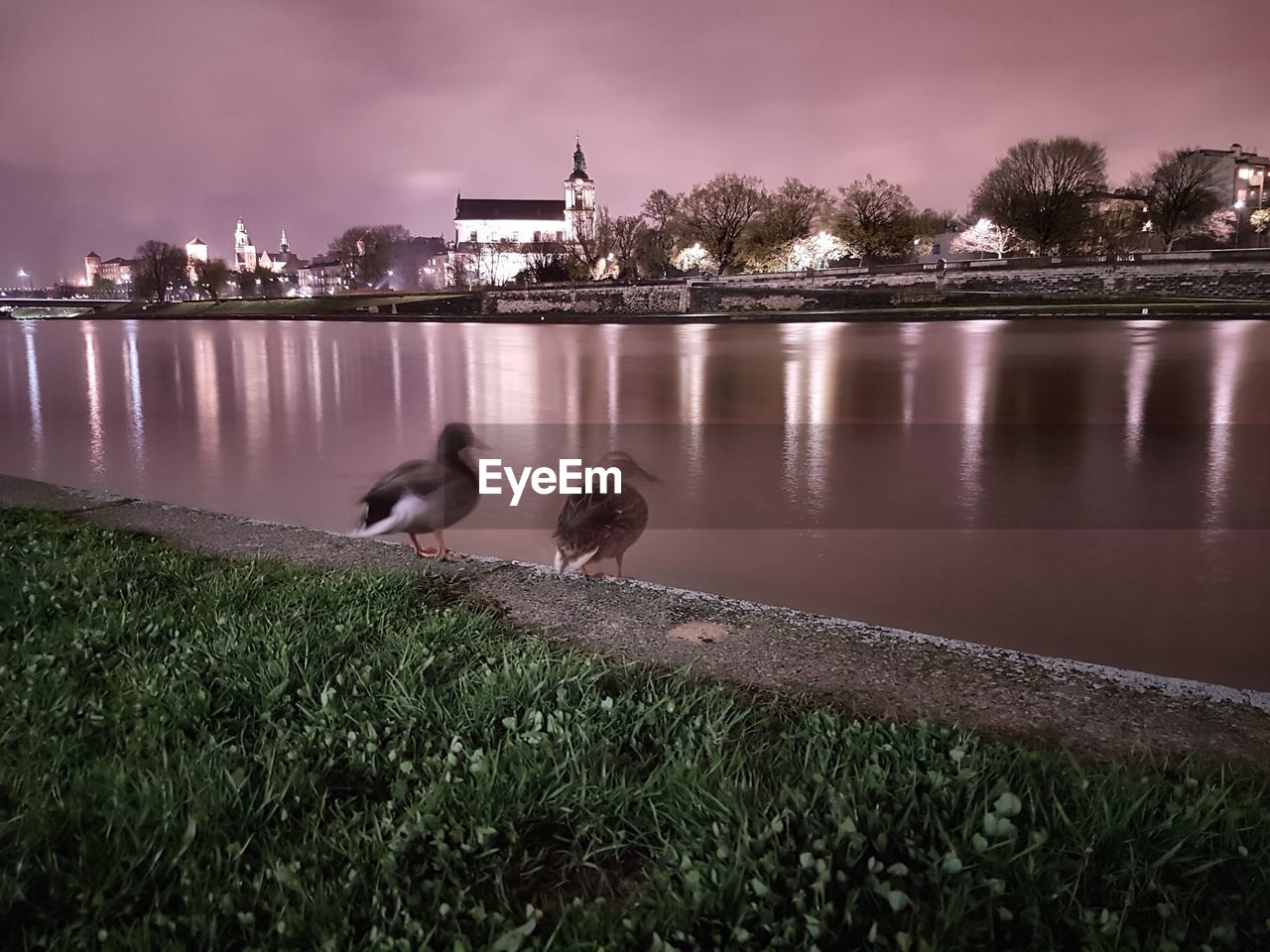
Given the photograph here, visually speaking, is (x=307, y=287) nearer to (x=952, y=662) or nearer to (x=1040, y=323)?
(x=1040, y=323)

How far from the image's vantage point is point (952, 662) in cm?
409

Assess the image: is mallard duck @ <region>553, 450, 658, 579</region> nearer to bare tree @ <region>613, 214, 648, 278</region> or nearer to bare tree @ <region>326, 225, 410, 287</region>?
bare tree @ <region>613, 214, 648, 278</region>

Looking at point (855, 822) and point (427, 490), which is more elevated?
point (427, 490)

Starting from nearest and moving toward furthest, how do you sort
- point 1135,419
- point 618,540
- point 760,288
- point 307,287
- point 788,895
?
point 788,895 < point 618,540 < point 1135,419 < point 760,288 < point 307,287

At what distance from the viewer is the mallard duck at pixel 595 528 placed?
536 centimetres

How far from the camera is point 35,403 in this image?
18047mm

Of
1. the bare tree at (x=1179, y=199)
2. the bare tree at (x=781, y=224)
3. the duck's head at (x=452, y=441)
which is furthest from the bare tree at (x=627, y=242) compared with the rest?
the duck's head at (x=452, y=441)

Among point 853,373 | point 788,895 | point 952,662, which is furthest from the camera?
point 853,373

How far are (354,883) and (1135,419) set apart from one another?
14668mm

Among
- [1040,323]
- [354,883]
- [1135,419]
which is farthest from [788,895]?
[1040,323]

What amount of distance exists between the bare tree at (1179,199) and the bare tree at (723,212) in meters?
38.0

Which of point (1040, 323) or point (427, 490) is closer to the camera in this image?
point (427, 490)

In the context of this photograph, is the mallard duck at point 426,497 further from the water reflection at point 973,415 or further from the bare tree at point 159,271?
the bare tree at point 159,271

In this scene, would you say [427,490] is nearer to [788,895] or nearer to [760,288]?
[788,895]
